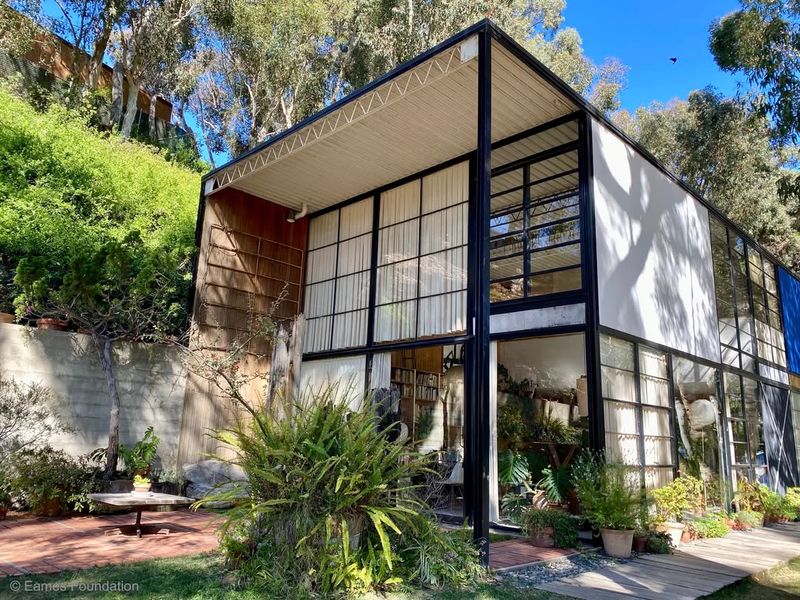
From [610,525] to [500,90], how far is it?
4.90 metres

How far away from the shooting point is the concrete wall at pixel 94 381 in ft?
23.1

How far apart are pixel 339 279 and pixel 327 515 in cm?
681

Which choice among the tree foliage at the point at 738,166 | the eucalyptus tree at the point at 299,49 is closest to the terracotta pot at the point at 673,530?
the tree foliage at the point at 738,166

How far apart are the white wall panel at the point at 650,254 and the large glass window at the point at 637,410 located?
306 millimetres

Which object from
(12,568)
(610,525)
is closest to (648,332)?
(610,525)

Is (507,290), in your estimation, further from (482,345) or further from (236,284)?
(236,284)

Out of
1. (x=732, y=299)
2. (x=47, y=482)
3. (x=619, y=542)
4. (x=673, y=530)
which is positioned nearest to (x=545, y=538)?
(x=619, y=542)

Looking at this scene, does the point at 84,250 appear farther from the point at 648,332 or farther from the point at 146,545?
the point at 648,332

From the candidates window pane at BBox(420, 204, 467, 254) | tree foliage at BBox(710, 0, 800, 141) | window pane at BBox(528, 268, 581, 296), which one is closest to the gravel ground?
window pane at BBox(528, 268, 581, 296)

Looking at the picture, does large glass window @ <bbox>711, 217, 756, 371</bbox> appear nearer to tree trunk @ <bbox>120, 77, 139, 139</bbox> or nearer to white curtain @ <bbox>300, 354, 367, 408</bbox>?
white curtain @ <bbox>300, 354, 367, 408</bbox>

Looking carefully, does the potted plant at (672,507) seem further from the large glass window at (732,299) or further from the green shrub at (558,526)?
the large glass window at (732,299)

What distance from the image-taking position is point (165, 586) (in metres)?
3.57

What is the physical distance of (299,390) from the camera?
33.7 feet

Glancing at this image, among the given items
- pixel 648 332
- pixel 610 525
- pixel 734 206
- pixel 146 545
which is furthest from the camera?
pixel 734 206
